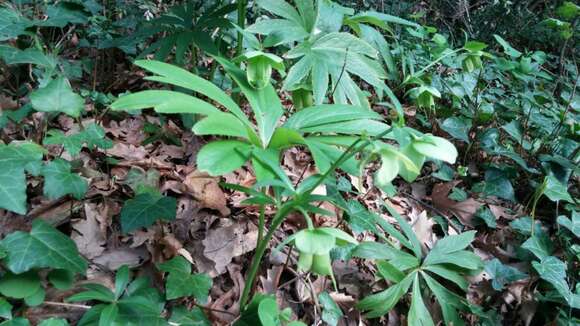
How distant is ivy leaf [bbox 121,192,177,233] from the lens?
1.12 m

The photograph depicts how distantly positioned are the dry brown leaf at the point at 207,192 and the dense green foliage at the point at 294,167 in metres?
0.04

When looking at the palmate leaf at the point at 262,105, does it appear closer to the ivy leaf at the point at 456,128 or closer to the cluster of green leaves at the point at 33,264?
the cluster of green leaves at the point at 33,264

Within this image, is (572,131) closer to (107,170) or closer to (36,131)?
(107,170)

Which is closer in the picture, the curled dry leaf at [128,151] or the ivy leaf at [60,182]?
the ivy leaf at [60,182]

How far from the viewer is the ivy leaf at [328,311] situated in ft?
3.81

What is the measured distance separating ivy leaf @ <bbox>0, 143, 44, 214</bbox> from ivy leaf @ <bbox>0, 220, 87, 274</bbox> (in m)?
0.07

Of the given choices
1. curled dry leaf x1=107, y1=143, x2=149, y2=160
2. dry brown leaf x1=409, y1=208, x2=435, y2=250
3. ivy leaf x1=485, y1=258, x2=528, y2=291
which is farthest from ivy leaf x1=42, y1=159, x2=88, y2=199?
ivy leaf x1=485, y1=258, x2=528, y2=291

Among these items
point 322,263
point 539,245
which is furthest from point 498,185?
point 322,263

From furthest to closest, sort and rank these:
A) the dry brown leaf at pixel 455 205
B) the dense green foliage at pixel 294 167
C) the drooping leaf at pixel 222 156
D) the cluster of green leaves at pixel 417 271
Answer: the dry brown leaf at pixel 455 205 < the cluster of green leaves at pixel 417 271 < the dense green foliage at pixel 294 167 < the drooping leaf at pixel 222 156

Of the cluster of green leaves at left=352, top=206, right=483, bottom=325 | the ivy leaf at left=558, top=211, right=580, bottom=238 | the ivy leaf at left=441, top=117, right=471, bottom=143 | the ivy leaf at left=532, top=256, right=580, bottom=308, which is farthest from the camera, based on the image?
the ivy leaf at left=441, top=117, right=471, bottom=143

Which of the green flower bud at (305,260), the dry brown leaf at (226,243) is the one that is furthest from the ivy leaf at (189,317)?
the green flower bud at (305,260)

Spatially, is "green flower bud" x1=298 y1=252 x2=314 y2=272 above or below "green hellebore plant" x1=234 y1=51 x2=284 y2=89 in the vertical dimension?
below

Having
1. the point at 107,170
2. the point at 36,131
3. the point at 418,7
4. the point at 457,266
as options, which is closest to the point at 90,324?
the point at 107,170

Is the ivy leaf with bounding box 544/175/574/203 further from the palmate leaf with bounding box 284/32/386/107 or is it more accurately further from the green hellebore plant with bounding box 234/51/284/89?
the green hellebore plant with bounding box 234/51/284/89
